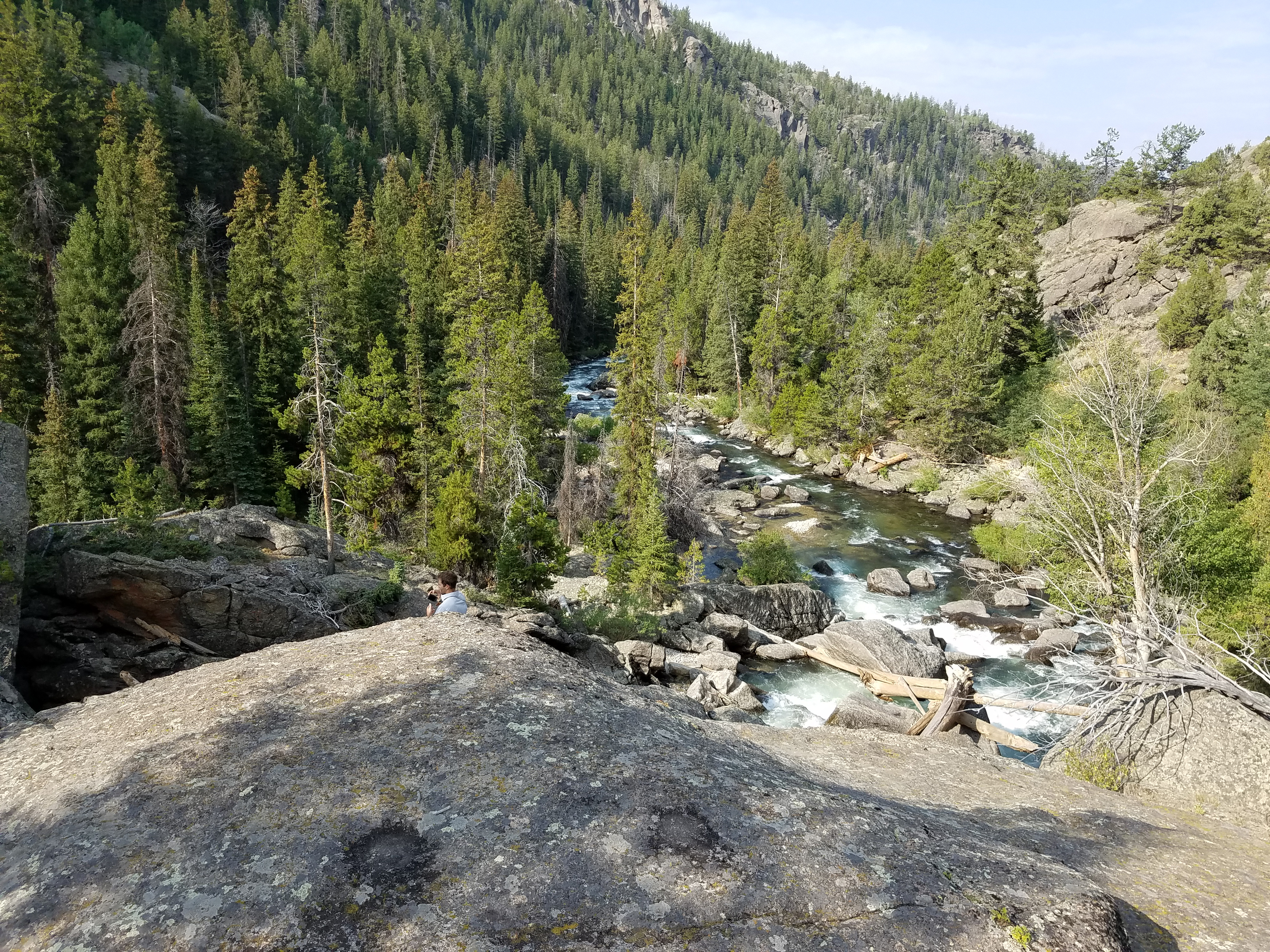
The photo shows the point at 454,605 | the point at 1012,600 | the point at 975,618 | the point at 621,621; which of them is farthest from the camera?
the point at 1012,600

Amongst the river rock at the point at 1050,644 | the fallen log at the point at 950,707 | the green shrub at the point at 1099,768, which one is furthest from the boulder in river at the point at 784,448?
the green shrub at the point at 1099,768

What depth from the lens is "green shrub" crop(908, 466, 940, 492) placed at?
41.3 meters

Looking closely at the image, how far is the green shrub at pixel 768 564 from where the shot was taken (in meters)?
26.9

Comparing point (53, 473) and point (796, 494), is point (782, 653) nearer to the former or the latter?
point (796, 494)

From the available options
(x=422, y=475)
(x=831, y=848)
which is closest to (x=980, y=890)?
(x=831, y=848)

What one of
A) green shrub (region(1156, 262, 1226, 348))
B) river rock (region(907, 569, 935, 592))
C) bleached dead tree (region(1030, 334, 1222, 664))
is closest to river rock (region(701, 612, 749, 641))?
river rock (region(907, 569, 935, 592))

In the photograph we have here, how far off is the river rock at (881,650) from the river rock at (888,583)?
219 inches

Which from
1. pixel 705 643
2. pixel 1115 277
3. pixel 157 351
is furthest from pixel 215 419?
pixel 1115 277

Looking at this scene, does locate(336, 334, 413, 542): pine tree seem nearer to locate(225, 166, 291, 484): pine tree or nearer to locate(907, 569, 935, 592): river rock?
locate(225, 166, 291, 484): pine tree

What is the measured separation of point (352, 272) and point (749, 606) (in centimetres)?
2980

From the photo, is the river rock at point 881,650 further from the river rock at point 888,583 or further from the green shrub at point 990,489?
the green shrub at point 990,489

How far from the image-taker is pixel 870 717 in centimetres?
1392

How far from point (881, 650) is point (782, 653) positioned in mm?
3167

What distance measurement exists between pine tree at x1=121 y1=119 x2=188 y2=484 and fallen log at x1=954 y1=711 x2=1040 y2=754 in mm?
32042
